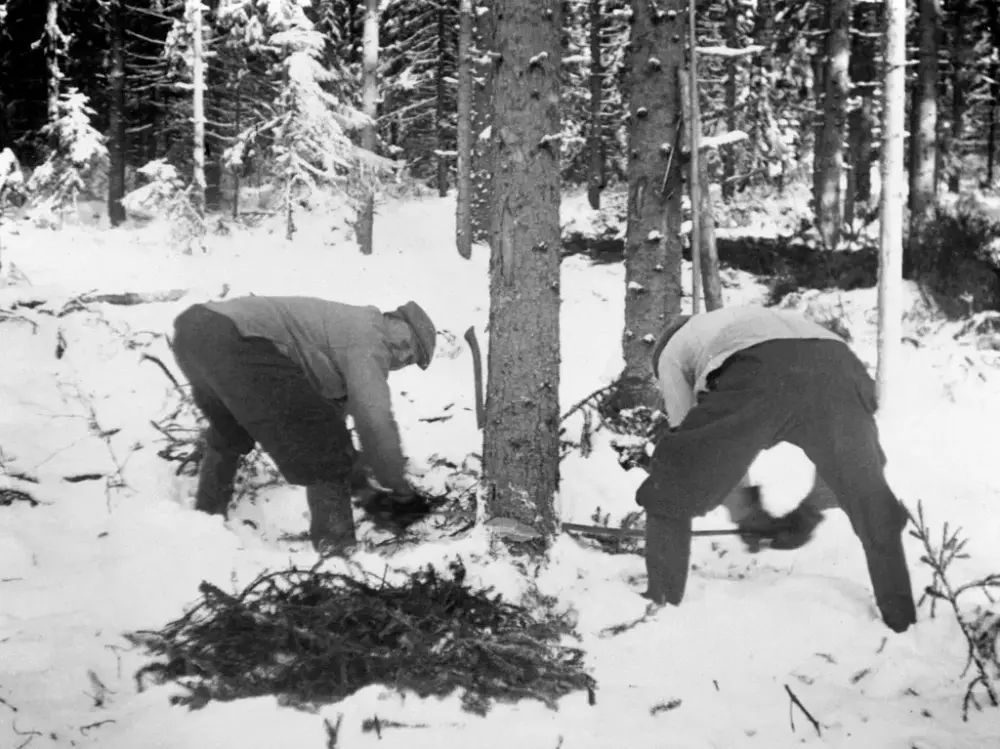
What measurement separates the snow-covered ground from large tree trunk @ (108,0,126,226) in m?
11.8

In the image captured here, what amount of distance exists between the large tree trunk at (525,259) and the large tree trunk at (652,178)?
2437 millimetres

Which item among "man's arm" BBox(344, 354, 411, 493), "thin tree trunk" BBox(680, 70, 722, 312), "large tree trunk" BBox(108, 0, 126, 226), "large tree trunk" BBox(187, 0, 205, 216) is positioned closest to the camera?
"man's arm" BBox(344, 354, 411, 493)

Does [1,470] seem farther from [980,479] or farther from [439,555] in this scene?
[980,479]

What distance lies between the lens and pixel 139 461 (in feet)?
15.5

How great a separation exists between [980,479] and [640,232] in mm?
3144

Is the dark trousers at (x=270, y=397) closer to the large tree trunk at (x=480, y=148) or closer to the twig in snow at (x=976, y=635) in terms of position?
the twig in snow at (x=976, y=635)

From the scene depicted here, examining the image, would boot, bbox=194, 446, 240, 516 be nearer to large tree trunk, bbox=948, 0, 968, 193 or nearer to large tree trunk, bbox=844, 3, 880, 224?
large tree trunk, bbox=844, 3, 880, 224

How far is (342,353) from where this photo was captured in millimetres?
4133

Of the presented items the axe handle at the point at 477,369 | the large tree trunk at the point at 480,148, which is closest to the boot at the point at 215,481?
the axe handle at the point at 477,369

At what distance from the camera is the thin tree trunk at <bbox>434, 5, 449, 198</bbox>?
20594mm

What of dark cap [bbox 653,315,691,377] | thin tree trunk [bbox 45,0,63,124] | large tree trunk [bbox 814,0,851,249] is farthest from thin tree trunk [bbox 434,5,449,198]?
dark cap [bbox 653,315,691,377]

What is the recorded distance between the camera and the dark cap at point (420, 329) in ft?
14.6

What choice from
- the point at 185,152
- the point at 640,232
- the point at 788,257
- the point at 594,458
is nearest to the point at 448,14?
the point at 185,152

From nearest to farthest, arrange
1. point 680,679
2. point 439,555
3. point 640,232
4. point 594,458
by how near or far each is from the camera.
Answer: point 680,679, point 439,555, point 594,458, point 640,232
